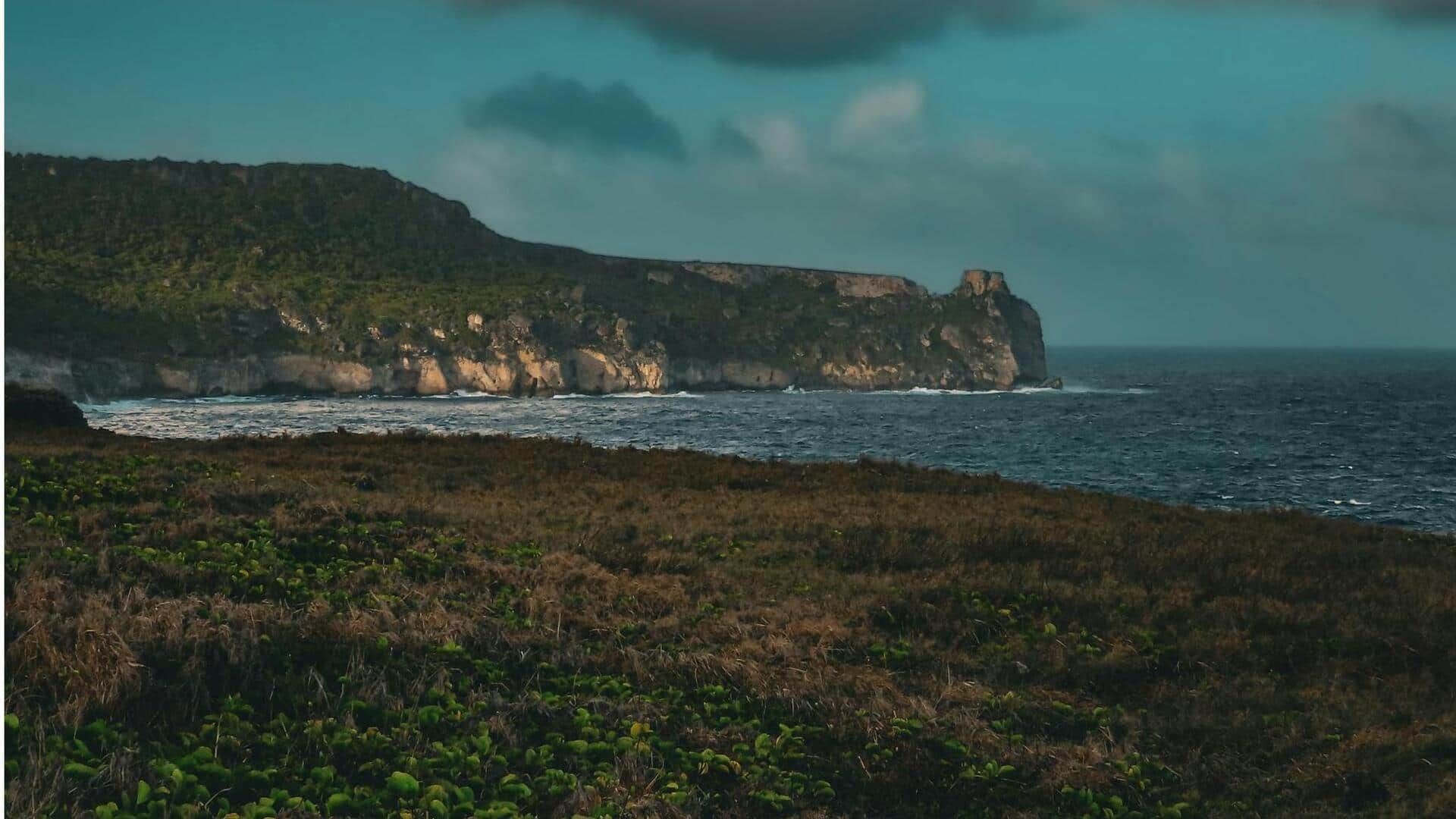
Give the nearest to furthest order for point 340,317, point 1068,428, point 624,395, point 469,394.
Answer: point 1068,428 < point 340,317 < point 469,394 < point 624,395

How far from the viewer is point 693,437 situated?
80.1m

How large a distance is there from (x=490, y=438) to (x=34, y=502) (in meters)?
24.1

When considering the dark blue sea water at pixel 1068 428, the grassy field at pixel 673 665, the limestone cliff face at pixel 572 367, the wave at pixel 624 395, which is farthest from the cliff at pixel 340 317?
the grassy field at pixel 673 665

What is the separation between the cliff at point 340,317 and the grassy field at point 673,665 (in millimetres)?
111621

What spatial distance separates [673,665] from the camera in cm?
1218

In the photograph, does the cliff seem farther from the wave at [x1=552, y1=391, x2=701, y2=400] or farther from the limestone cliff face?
the wave at [x1=552, y1=391, x2=701, y2=400]

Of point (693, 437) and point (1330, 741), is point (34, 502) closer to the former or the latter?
point (1330, 741)

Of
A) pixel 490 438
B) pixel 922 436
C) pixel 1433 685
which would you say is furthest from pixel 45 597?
pixel 922 436

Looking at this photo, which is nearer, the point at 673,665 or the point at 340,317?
the point at 673,665

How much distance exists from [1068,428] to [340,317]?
338 feet

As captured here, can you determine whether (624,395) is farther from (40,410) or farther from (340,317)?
(40,410)

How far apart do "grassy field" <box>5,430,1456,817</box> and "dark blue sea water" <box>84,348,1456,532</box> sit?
30.8 m

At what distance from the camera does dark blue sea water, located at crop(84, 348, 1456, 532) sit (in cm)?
5250

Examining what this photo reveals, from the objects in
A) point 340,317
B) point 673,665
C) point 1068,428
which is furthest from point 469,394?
point 673,665
